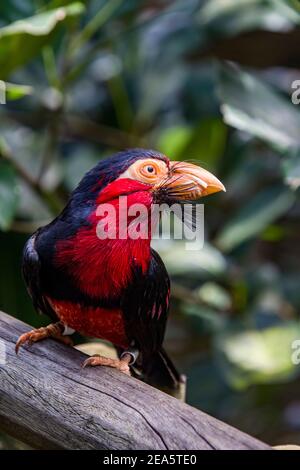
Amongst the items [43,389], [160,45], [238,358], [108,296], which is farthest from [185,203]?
[160,45]

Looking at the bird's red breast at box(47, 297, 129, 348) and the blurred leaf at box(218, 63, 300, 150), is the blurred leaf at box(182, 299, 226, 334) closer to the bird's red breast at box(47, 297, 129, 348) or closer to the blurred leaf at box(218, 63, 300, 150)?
the blurred leaf at box(218, 63, 300, 150)

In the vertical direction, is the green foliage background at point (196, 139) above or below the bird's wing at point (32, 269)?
above

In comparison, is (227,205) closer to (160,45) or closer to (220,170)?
(220,170)

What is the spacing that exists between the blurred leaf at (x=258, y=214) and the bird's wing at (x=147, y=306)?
829 millimetres

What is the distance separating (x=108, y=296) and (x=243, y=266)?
153cm

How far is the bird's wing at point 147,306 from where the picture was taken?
1.92 metres

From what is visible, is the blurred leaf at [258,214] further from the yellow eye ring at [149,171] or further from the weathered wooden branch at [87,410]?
the weathered wooden branch at [87,410]

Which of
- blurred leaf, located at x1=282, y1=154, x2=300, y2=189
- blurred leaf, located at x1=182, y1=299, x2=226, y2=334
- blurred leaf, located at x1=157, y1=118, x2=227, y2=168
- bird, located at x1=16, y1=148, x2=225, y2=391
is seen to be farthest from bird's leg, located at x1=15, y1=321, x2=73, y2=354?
blurred leaf, located at x1=157, y1=118, x2=227, y2=168

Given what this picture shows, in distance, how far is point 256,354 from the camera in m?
2.86

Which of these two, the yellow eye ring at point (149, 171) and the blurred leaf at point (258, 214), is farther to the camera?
the blurred leaf at point (258, 214)

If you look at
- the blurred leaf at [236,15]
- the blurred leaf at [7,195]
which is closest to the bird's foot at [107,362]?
the blurred leaf at [7,195]

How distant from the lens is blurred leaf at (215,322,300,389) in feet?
9.09

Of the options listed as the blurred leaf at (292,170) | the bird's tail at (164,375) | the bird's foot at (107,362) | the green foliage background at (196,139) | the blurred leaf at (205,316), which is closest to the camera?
the bird's foot at (107,362)

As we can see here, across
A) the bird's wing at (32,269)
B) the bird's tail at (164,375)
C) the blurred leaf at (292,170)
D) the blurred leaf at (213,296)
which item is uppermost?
the blurred leaf at (292,170)
